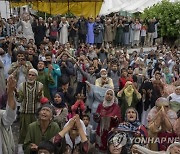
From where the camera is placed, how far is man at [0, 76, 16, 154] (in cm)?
405

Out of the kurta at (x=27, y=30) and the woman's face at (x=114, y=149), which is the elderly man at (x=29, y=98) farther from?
the kurta at (x=27, y=30)

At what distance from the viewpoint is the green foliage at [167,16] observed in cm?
1977

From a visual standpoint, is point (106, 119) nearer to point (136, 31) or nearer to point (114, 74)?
point (114, 74)

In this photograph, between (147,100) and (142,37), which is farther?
(142,37)

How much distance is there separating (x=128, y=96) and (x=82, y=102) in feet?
3.31

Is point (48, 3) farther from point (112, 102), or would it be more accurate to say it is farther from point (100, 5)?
point (112, 102)

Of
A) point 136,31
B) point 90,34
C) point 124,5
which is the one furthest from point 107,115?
point 124,5

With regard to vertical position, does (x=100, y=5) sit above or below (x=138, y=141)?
above

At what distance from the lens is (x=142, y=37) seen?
1842 centimetres

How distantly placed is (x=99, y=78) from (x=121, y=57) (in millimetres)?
3777

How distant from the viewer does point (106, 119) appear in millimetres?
7094

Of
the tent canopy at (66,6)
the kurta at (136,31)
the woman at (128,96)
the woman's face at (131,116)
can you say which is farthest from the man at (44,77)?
the tent canopy at (66,6)

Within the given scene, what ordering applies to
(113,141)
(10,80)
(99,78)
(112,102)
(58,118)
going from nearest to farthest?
(10,80), (113,141), (58,118), (112,102), (99,78)

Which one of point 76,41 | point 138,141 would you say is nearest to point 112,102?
point 138,141
